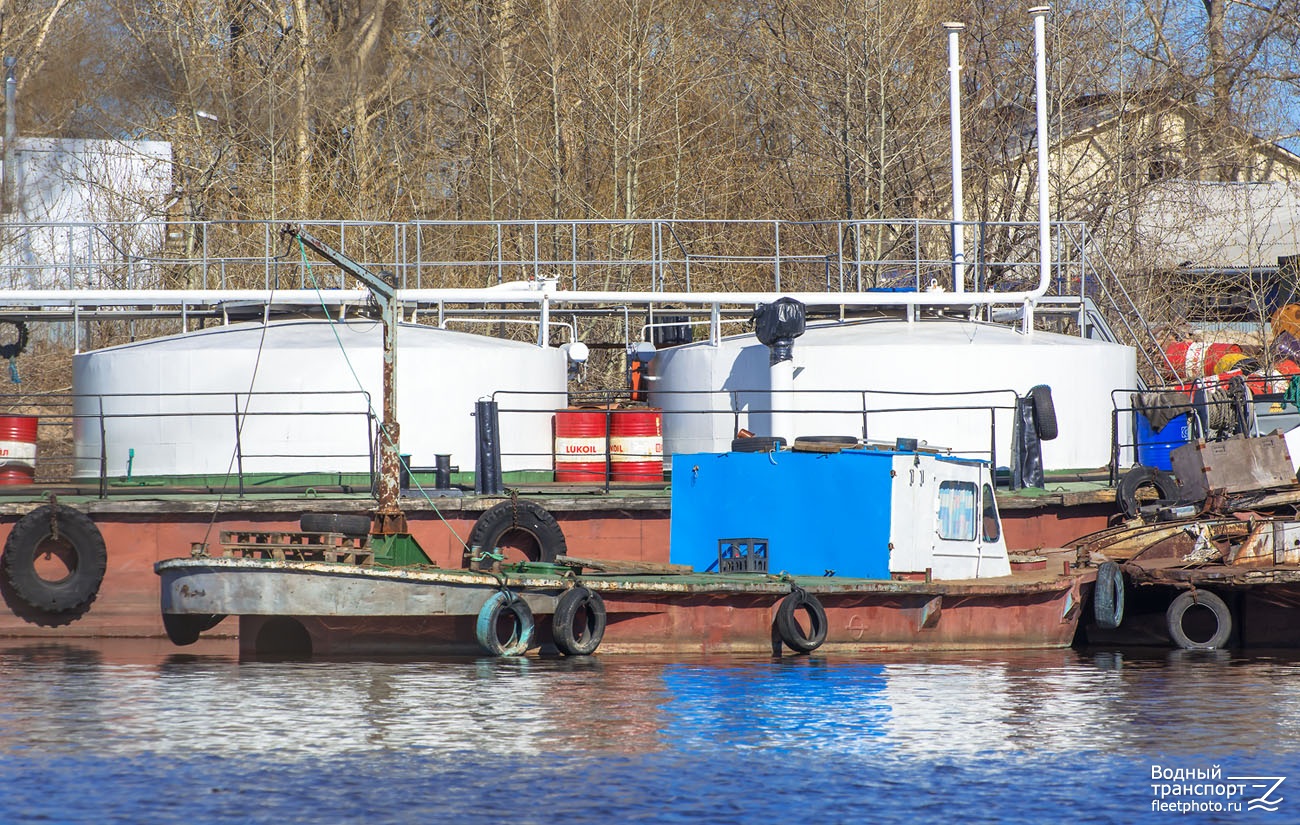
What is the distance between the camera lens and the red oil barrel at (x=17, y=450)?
73.7 ft

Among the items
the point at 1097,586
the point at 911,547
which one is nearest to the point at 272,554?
the point at 911,547

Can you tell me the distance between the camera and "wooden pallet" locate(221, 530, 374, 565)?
17.5 metres

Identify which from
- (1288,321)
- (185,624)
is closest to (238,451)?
(185,624)

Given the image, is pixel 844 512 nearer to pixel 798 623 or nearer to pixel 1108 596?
pixel 798 623

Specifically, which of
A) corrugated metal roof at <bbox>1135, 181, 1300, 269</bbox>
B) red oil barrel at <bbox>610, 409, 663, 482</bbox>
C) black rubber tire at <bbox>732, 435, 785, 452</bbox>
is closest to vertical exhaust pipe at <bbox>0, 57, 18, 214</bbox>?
red oil barrel at <bbox>610, 409, 663, 482</bbox>

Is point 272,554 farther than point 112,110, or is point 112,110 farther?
point 112,110

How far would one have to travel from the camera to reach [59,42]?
35.8 m

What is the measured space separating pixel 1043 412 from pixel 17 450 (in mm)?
14081

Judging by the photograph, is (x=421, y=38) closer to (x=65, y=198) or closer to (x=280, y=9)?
(x=280, y=9)

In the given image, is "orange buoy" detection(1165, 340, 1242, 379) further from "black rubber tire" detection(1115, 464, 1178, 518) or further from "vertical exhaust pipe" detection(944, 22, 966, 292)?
"black rubber tire" detection(1115, 464, 1178, 518)

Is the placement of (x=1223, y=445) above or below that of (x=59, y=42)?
below

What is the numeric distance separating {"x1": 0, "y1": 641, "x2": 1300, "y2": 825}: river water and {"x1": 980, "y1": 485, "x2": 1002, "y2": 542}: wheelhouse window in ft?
7.13

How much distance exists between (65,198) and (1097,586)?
2760 cm

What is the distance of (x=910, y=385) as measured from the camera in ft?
75.3
